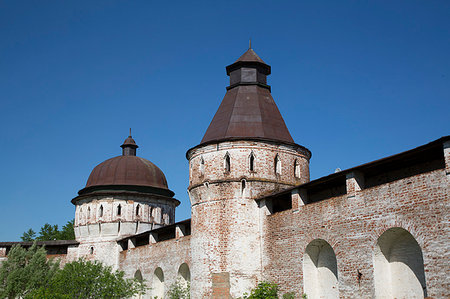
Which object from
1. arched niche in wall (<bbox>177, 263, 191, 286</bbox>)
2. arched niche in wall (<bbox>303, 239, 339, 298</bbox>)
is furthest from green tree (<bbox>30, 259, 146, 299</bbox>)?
arched niche in wall (<bbox>303, 239, 339, 298</bbox>)

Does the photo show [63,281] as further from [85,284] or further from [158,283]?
[158,283]

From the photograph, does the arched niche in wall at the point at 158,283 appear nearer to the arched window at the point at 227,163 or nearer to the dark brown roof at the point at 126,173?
the dark brown roof at the point at 126,173

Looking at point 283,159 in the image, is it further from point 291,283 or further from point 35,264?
point 35,264

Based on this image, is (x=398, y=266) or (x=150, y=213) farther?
(x=150, y=213)

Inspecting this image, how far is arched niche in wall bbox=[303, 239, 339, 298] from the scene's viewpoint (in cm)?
1892

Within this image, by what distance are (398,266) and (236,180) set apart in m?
7.74

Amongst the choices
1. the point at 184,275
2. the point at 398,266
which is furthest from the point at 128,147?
the point at 398,266

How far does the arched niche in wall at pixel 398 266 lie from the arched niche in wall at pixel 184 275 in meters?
12.2

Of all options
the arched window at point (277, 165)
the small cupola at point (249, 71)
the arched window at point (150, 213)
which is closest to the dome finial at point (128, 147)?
the arched window at point (150, 213)

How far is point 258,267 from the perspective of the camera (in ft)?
69.1

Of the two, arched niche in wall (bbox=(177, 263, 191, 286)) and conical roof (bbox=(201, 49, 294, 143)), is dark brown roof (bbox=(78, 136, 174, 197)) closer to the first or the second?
arched niche in wall (bbox=(177, 263, 191, 286))

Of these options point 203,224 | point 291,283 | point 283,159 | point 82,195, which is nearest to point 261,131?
point 283,159

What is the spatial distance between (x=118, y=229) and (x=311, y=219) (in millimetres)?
18477

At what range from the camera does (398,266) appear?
16500 mm
